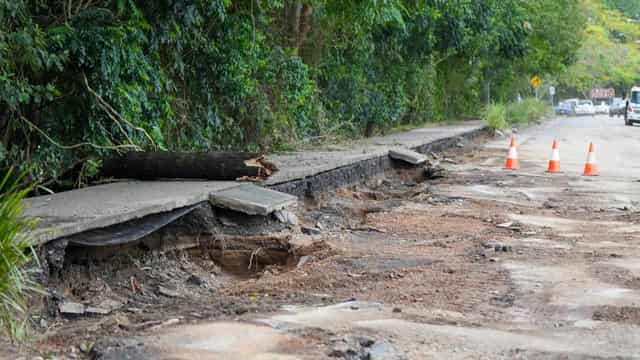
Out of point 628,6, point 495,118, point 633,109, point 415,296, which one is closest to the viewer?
point 415,296

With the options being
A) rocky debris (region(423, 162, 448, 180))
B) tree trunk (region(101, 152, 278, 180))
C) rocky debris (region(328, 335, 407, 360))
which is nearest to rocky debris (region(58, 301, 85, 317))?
rocky debris (region(328, 335, 407, 360))

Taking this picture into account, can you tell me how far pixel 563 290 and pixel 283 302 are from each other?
7.83 ft

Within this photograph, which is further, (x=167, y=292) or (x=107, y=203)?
(x=107, y=203)

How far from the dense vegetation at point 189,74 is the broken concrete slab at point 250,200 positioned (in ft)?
3.77

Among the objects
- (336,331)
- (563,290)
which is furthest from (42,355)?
(563,290)

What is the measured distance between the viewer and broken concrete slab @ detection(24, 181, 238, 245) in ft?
24.2

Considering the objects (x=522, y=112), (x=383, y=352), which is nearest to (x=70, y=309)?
(x=383, y=352)

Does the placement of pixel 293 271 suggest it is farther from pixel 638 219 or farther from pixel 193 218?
pixel 638 219

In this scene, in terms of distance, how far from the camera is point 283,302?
7191 millimetres

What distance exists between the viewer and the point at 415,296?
7488 millimetres

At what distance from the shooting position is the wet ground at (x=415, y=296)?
593cm

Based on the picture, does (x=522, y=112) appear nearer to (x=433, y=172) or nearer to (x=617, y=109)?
(x=617, y=109)

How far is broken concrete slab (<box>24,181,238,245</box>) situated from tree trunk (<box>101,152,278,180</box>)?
0.60 feet

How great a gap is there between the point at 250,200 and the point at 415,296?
2.79m
